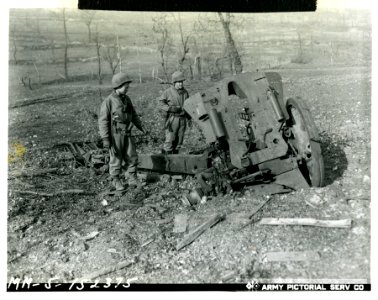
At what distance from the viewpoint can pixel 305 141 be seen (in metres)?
5.57

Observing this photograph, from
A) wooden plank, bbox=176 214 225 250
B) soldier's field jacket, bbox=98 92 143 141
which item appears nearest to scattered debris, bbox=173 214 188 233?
wooden plank, bbox=176 214 225 250

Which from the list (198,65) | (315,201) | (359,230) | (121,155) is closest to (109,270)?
(121,155)

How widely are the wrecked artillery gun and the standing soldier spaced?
114 cm

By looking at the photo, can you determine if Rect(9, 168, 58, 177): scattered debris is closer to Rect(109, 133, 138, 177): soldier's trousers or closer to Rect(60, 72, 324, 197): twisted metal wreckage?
Rect(109, 133, 138, 177): soldier's trousers

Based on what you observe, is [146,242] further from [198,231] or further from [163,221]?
[198,231]

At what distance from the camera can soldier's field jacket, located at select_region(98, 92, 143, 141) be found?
251 inches

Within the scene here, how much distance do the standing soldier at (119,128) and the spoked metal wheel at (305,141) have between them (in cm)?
257

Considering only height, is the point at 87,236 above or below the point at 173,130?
below

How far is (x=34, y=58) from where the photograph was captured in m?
16.3

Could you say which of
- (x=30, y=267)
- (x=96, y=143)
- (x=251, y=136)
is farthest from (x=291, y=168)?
(x=96, y=143)

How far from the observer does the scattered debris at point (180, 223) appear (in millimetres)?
5146

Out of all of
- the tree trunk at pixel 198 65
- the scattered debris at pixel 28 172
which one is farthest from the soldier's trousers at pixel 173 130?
the tree trunk at pixel 198 65

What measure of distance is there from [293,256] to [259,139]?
1.83m
